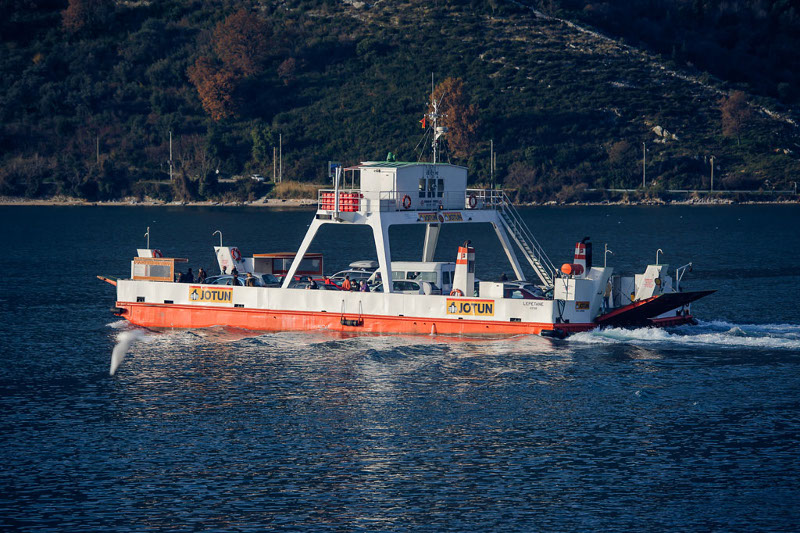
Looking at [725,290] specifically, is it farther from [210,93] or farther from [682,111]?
[210,93]

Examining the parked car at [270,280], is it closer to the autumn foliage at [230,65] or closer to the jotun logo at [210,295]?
the jotun logo at [210,295]

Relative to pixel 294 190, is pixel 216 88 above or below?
above

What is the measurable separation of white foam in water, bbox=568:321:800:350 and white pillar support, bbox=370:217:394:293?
9123mm

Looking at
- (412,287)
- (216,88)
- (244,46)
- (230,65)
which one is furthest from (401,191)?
(244,46)

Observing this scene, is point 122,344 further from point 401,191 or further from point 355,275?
point 401,191

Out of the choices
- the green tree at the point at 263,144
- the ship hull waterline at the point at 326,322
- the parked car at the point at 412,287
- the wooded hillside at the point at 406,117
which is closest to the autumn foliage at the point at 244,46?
the wooded hillside at the point at 406,117

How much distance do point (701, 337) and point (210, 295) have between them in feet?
80.1

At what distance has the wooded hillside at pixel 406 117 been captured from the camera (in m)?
180

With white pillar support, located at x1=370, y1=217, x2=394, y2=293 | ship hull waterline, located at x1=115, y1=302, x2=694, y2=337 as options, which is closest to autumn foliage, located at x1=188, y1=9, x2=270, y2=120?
ship hull waterline, located at x1=115, y1=302, x2=694, y2=337

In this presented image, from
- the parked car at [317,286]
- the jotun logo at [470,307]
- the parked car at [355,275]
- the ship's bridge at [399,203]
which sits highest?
the ship's bridge at [399,203]

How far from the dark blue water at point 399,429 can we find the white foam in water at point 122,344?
0.45 meters

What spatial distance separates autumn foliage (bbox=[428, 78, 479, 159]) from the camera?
17712cm

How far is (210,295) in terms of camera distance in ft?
185

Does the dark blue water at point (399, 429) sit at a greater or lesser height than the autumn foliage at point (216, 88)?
lesser
